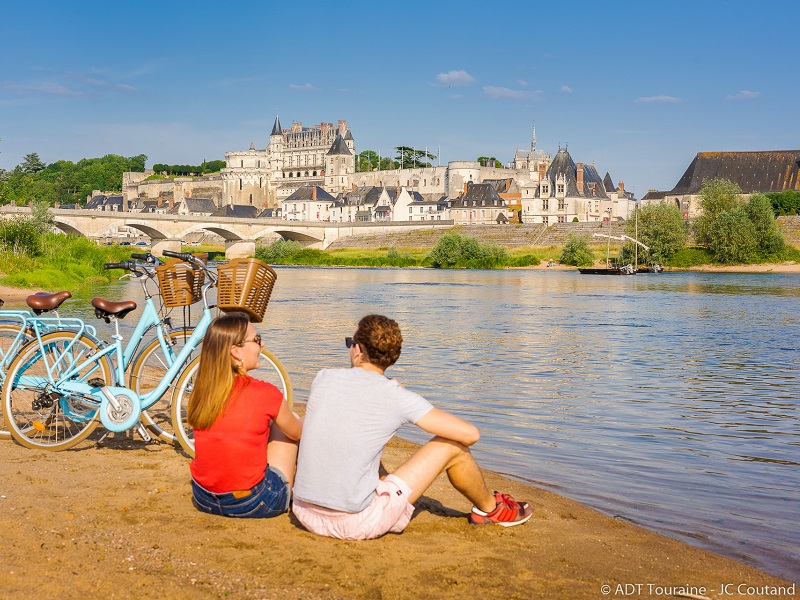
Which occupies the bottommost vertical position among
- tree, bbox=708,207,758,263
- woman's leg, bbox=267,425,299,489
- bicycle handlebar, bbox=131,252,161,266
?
woman's leg, bbox=267,425,299,489

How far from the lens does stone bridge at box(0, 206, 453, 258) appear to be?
67625mm

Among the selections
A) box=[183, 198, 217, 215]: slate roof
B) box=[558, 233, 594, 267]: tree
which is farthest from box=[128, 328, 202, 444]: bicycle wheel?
box=[183, 198, 217, 215]: slate roof

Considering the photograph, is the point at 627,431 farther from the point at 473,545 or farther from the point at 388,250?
the point at 388,250

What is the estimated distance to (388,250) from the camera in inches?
3147

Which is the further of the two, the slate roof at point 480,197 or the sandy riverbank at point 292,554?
the slate roof at point 480,197

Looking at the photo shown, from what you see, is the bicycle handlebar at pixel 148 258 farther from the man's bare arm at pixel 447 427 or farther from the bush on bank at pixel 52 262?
the bush on bank at pixel 52 262

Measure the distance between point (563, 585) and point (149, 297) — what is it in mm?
3430

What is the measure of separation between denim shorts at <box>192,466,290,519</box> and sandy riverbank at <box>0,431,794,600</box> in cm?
5

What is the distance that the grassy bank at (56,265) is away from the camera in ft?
85.7

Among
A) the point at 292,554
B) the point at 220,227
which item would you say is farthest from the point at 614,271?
the point at 292,554

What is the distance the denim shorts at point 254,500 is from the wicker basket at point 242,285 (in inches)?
46.3

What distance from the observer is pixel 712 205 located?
217 ft

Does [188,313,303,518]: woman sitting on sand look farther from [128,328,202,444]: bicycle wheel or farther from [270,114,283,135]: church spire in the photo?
[270,114,283,135]: church spire

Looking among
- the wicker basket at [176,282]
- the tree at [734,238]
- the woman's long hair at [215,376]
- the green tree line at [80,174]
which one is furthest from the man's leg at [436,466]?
the green tree line at [80,174]
